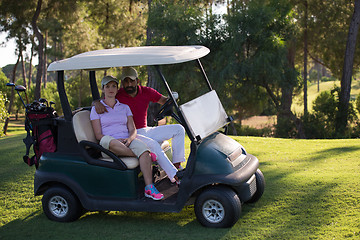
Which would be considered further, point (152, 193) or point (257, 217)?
point (257, 217)

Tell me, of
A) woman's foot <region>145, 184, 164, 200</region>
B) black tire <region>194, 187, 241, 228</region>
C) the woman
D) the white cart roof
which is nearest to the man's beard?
the woman

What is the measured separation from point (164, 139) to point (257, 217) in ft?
4.39

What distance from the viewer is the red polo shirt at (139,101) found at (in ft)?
16.0

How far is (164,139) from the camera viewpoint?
476 centimetres

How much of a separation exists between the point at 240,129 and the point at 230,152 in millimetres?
15578

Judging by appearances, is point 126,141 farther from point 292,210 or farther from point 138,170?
point 292,210

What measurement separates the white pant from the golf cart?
17cm

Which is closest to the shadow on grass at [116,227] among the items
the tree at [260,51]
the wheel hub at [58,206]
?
the wheel hub at [58,206]

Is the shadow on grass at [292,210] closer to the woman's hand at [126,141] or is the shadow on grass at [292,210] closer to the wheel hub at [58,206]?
the woman's hand at [126,141]

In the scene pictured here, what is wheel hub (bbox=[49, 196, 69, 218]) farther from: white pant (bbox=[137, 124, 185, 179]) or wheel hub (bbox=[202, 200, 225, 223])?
wheel hub (bbox=[202, 200, 225, 223])

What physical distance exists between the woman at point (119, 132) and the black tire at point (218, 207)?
44cm

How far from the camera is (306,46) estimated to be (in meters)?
21.0

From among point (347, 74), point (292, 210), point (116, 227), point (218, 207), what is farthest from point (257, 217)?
point (347, 74)

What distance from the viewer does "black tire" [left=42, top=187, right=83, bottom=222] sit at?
4430 millimetres
